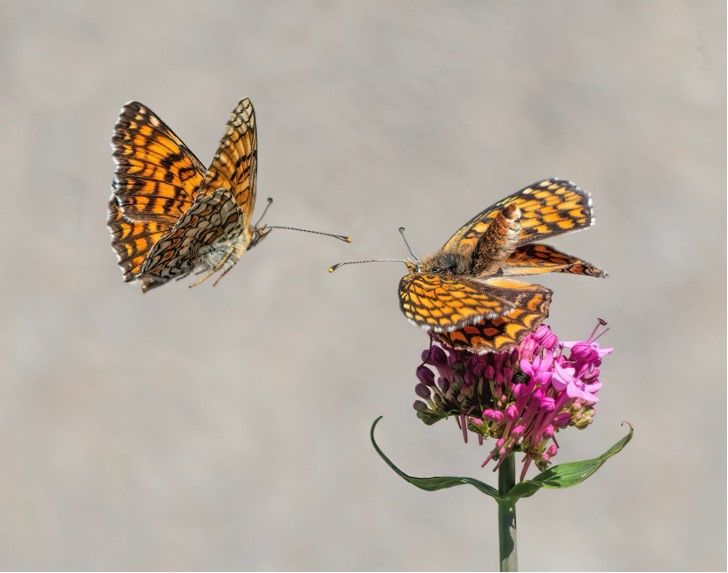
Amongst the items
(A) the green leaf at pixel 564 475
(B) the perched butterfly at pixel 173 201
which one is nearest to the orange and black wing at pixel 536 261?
(A) the green leaf at pixel 564 475

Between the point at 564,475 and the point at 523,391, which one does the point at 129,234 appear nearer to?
the point at 523,391

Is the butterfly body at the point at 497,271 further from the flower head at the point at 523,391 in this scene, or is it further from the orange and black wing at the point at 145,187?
the orange and black wing at the point at 145,187

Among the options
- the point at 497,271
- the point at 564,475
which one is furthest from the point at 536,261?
the point at 564,475

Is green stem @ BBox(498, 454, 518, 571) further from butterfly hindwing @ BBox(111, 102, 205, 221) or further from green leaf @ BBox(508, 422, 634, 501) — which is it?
butterfly hindwing @ BBox(111, 102, 205, 221)

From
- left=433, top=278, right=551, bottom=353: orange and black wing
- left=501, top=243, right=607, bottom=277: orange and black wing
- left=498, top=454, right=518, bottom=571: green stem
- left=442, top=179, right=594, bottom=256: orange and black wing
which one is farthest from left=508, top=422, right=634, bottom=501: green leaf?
left=442, top=179, right=594, bottom=256: orange and black wing

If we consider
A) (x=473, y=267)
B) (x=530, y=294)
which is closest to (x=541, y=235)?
(x=473, y=267)
